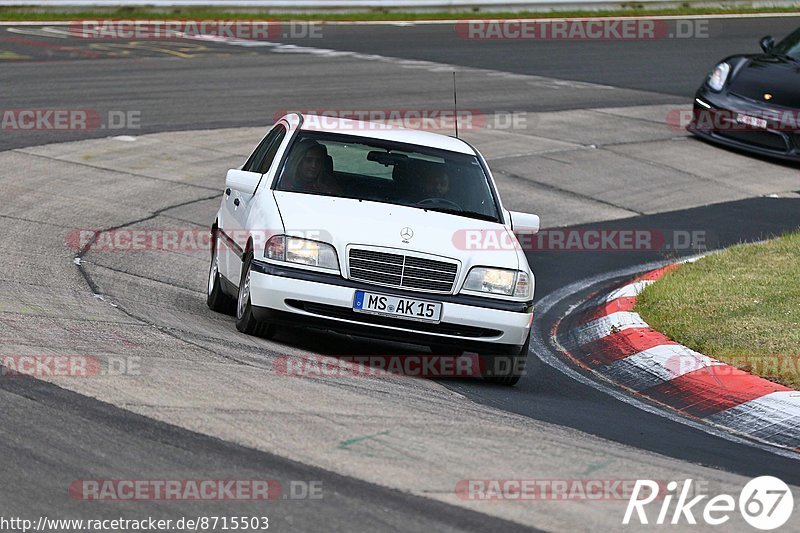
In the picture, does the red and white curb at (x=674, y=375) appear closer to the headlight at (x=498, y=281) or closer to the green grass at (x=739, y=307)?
the green grass at (x=739, y=307)

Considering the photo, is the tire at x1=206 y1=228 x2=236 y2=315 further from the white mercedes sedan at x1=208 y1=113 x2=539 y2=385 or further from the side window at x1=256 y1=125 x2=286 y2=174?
the side window at x1=256 y1=125 x2=286 y2=174

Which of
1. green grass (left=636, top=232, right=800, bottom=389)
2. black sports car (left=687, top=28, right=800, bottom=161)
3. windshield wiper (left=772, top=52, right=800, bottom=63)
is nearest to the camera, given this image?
green grass (left=636, top=232, right=800, bottom=389)

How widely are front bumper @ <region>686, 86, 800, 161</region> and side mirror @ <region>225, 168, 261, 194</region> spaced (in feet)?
33.6

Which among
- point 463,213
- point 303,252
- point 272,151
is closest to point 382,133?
point 272,151

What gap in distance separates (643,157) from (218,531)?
13.5m

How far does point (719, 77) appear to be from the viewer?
1831 centimetres

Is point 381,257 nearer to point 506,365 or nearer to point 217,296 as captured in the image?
point 506,365

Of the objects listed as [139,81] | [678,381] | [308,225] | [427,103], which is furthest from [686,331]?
[139,81]

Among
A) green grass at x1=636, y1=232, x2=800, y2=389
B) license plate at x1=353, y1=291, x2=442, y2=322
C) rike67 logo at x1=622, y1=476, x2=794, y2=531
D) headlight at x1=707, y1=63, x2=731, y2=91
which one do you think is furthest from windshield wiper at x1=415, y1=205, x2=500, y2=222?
headlight at x1=707, y1=63, x2=731, y2=91

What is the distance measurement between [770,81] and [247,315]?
11406 mm

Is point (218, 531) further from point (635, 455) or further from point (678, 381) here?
point (678, 381)

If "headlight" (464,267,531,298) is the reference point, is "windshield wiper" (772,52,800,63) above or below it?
above

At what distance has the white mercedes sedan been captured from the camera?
8.05 meters

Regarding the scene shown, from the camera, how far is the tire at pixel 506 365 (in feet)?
27.3
